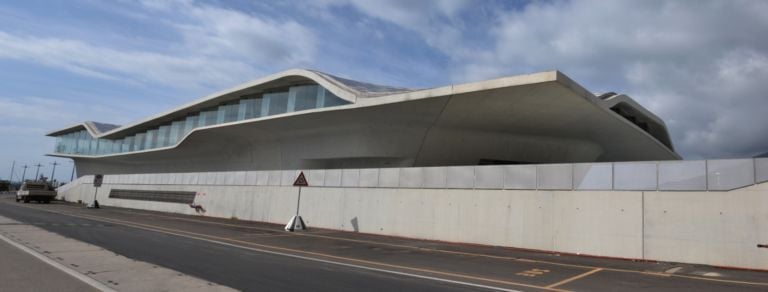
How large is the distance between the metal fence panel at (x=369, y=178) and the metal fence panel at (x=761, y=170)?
550 inches

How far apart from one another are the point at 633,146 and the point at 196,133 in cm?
3500

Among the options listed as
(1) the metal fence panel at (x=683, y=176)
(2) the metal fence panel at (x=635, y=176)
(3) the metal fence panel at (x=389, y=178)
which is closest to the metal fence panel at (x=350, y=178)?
(3) the metal fence panel at (x=389, y=178)

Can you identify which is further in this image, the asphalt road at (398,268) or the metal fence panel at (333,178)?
the metal fence panel at (333,178)

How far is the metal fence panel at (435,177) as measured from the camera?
19.9m

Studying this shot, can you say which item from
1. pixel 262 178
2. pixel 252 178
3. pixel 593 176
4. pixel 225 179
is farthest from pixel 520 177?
pixel 225 179

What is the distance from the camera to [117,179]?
1966 inches

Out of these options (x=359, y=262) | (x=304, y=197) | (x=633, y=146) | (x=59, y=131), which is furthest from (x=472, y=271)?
(x=59, y=131)

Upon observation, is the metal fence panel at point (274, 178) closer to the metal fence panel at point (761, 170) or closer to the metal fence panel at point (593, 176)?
the metal fence panel at point (593, 176)

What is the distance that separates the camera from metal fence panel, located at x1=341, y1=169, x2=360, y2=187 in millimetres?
23439

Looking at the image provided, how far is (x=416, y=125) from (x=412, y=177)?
825 centimetres

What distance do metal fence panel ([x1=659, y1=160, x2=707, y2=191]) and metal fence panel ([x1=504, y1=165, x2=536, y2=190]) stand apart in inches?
156

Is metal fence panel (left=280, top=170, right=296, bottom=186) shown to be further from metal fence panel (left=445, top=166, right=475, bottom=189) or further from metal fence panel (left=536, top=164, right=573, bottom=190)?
metal fence panel (left=536, top=164, right=573, bottom=190)

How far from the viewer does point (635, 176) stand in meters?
14.8

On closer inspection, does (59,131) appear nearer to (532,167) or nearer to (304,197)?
(304,197)
